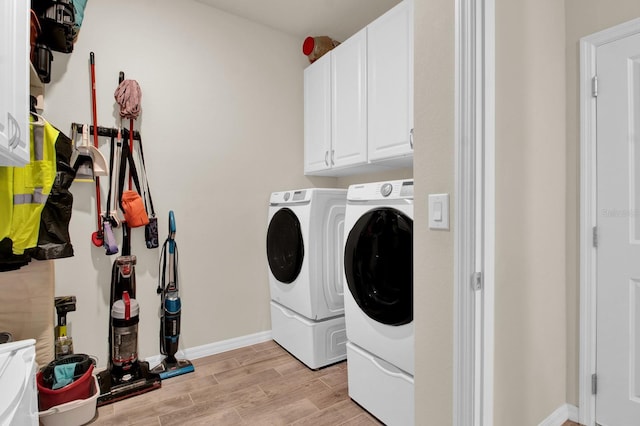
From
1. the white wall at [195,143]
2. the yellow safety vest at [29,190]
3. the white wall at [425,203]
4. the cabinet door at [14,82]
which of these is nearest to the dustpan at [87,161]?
the white wall at [195,143]

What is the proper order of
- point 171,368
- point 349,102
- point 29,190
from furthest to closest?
point 349,102
point 171,368
point 29,190

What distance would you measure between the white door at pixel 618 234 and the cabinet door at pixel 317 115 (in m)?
1.73

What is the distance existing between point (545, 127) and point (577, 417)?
146 centimetres

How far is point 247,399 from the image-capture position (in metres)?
1.97

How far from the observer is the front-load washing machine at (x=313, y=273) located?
2.29 m

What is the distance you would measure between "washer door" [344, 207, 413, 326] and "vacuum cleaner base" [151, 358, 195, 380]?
52.7 inches

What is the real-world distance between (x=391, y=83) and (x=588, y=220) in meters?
1.33

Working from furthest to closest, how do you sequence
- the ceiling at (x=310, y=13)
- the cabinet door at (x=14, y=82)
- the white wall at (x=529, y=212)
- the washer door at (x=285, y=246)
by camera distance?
the ceiling at (x=310, y=13) → the washer door at (x=285, y=246) → the white wall at (x=529, y=212) → the cabinet door at (x=14, y=82)

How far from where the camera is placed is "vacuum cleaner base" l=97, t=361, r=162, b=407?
1930 millimetres

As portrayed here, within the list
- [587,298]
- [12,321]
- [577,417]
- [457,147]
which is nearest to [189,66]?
[12,321]

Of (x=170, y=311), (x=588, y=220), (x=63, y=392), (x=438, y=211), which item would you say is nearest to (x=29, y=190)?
(x=63, y=392)

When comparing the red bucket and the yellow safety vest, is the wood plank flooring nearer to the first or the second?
the red bucket

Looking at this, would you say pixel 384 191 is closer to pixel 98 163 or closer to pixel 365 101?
pixel 365 101

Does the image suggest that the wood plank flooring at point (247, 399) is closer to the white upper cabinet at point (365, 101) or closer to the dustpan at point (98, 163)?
the dustpan at point (98, 163)
